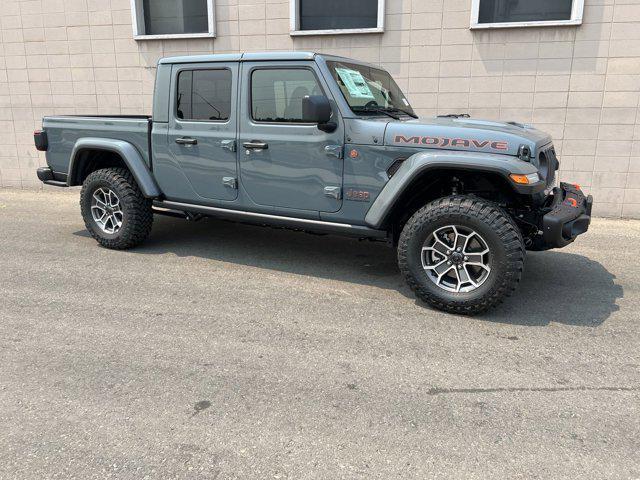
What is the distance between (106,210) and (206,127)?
1628mm

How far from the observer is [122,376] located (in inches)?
120

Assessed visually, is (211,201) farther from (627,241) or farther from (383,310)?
(627,241)

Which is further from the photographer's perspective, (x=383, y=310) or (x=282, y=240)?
(x=282, y=240)

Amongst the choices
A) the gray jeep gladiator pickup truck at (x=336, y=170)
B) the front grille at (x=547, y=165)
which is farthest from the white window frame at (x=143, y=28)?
the front grille at (x=547, y=165)

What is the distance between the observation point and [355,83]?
15.0ft

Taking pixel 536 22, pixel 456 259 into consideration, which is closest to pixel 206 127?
pixel 456 259

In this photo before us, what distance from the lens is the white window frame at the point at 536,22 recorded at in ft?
23.1

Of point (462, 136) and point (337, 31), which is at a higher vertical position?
point (337, 31)

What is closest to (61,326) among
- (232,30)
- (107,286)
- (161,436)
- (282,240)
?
(107,286)

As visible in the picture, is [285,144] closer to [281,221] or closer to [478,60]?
[281,221]

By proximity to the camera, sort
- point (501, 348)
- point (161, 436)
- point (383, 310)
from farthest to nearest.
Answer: point (383, 310) < point (501, 348) < point (161, 436)

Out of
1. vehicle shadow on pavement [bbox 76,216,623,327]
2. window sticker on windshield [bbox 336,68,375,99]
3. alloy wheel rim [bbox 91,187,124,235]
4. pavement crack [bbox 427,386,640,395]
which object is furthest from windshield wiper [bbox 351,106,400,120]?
alloy wheel rim [bbox 91,187,124,235]

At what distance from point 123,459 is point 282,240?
3.87 meters

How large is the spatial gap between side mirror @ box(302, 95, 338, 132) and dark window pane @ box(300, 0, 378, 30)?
179 inches
